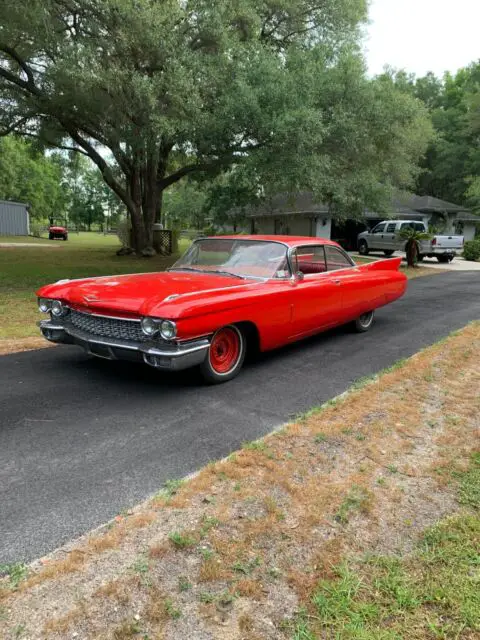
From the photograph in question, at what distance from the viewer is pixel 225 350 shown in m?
4.77

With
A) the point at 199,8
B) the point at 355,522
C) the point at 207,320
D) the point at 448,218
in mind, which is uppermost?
the point at 199,8

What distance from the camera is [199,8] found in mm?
11891

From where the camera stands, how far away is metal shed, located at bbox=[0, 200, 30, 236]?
40062 mm

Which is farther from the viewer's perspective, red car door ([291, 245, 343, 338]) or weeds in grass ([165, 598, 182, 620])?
red car door ([291, 245, 343, 338])

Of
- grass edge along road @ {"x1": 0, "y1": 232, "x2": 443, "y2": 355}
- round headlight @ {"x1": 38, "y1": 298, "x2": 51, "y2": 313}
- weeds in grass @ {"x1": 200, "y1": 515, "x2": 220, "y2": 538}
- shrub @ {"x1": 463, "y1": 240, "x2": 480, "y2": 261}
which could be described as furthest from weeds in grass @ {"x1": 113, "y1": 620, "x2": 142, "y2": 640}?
shrub @ {"x1": 463, "y1": 240, "x2": 480, "y2": 261}

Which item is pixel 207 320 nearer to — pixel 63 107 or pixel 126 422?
pixel 126 422

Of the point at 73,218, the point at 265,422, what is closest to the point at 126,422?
the point at 265,422

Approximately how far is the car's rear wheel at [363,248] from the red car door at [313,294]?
1993 cm

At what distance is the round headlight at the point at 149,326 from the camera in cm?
399

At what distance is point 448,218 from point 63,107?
31.3 metres

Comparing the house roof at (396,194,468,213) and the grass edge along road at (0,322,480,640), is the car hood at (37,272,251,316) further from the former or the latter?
the house roof at (396,194,468,213)

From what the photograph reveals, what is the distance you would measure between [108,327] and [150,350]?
594mm

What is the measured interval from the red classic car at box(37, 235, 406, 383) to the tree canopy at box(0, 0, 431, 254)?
5.64 metres

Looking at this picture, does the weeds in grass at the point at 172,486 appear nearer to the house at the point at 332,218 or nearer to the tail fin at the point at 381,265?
the tail fin at the point at 381,265
